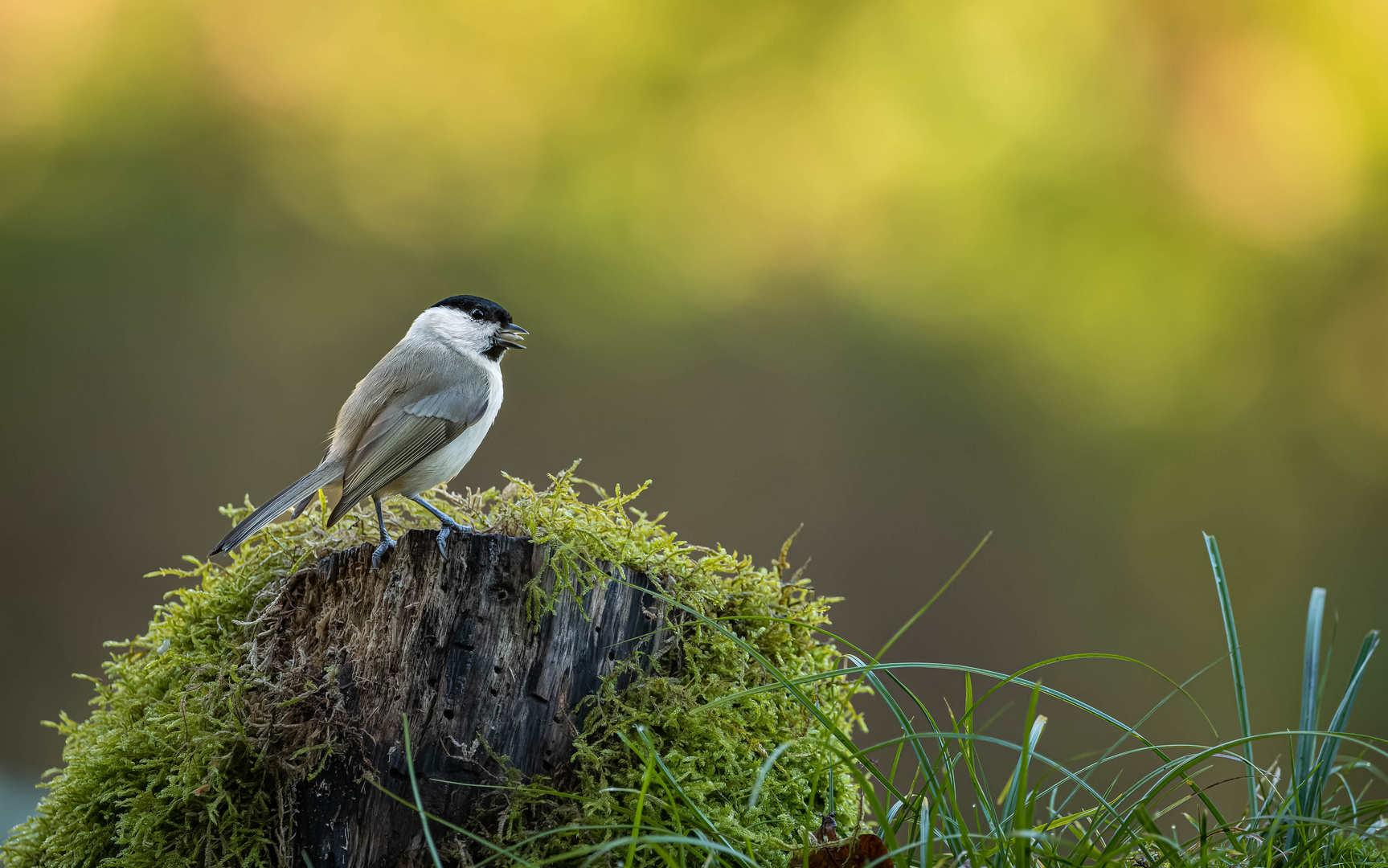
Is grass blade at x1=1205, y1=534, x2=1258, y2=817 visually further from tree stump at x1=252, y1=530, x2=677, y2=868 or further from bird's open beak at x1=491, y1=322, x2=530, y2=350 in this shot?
bird's open beak at x1=491, y1=322, x2=530, y2=350

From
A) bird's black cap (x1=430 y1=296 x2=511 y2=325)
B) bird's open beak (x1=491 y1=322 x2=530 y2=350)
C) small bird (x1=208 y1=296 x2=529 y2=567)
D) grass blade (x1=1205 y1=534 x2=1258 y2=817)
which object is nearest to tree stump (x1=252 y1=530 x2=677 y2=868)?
small bird (x1=208 y1=296 x2=529 y2=567)

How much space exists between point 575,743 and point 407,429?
144cm

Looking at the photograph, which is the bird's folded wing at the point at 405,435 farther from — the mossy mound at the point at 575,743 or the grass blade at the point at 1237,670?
the grass blade at the point at 1237,670

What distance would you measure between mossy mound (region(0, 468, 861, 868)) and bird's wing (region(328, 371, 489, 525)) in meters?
0.29


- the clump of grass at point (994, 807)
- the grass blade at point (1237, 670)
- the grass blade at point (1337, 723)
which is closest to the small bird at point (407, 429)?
the clump of grass at point (994, 807)

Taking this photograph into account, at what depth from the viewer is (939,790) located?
150 cm

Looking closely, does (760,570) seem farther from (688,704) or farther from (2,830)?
(2,830)

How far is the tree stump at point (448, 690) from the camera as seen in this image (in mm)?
2004

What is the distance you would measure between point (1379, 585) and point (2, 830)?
1185cm

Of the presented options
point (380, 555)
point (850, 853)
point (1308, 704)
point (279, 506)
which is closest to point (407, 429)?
point (279, 506)

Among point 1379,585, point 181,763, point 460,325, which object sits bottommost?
point 1379,585

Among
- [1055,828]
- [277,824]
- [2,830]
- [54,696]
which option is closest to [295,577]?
[277,824]

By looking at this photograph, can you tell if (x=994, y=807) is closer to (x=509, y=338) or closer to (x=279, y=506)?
(x=279, y=506)

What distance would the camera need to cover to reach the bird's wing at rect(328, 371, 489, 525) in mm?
2797
